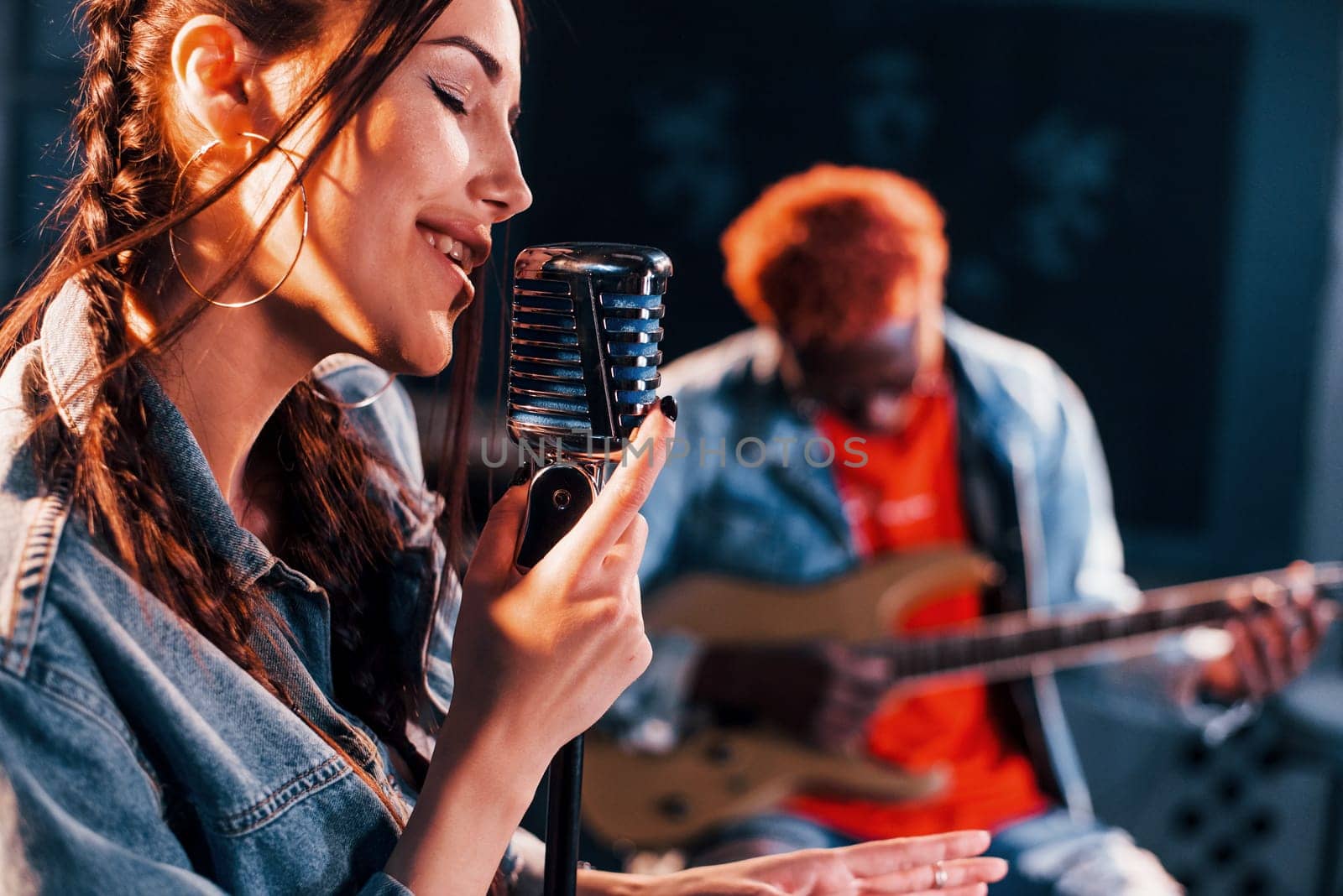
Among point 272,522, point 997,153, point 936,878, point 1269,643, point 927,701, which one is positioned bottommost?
point 927,701

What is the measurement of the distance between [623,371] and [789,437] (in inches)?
69.5

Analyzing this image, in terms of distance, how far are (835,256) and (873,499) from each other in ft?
1.70

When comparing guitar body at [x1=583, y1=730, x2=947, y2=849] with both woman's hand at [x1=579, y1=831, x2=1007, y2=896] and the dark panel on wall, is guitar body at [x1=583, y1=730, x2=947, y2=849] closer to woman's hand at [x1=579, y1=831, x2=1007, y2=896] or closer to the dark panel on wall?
the dark panel on wall

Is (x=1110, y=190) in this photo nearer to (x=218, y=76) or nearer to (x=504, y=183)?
(x=504, y=183)

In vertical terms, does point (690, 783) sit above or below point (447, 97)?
below

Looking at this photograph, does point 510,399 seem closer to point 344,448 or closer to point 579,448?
point 579,448

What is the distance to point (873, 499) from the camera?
244cm

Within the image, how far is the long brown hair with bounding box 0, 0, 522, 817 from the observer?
740 mm

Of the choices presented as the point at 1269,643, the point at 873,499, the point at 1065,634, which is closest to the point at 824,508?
the point at 873,499

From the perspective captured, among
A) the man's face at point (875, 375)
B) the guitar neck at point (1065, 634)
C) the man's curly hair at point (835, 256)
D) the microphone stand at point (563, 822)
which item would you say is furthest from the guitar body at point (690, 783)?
the microphone stand at point (563, 822)

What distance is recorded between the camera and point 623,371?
0.71 m

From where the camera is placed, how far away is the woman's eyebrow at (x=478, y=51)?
2.59 feet

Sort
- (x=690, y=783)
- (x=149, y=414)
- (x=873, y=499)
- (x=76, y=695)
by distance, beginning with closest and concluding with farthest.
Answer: (x=76, y=695) → (x=149, y=414) → (x=690, y=783) → (x=873, y=499)

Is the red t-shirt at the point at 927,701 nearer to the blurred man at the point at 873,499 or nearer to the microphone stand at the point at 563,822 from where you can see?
the blurred man at the point at 873,499
